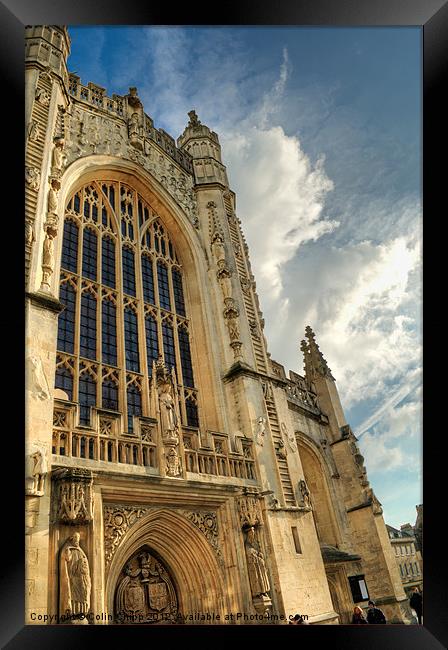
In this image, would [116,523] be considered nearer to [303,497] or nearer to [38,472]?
[38,472]

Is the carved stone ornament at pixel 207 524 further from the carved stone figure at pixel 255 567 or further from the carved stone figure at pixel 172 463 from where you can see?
the carved stone figure at pixel 172 463

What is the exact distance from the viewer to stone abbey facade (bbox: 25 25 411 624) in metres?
7.95

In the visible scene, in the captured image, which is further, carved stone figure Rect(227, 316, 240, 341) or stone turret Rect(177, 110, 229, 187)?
stone turret Rect(177, 110, 229, 187)

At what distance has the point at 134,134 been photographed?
599 inches

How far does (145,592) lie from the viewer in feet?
29.0

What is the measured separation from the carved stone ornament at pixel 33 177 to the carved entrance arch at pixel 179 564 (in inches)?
284

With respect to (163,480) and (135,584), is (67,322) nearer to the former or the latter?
(163,480)

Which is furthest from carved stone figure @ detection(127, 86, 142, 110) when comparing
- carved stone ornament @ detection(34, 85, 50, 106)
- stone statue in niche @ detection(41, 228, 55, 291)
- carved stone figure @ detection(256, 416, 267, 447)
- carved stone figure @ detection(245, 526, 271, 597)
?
carved stone figure @ detection(245, 526, 271, 597)

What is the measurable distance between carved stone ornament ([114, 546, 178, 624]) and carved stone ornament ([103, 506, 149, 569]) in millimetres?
932

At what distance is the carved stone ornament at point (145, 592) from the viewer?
333 inches

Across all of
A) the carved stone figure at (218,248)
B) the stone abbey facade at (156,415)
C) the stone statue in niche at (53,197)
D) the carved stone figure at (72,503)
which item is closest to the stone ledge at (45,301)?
the stone abbey facade at (156,415)

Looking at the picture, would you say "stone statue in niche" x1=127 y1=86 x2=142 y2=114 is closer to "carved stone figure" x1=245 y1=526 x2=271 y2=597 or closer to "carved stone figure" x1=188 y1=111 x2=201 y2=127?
"carved stone figure" x1=188 y1=111 x2=201 y2=127

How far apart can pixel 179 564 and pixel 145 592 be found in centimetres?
87
